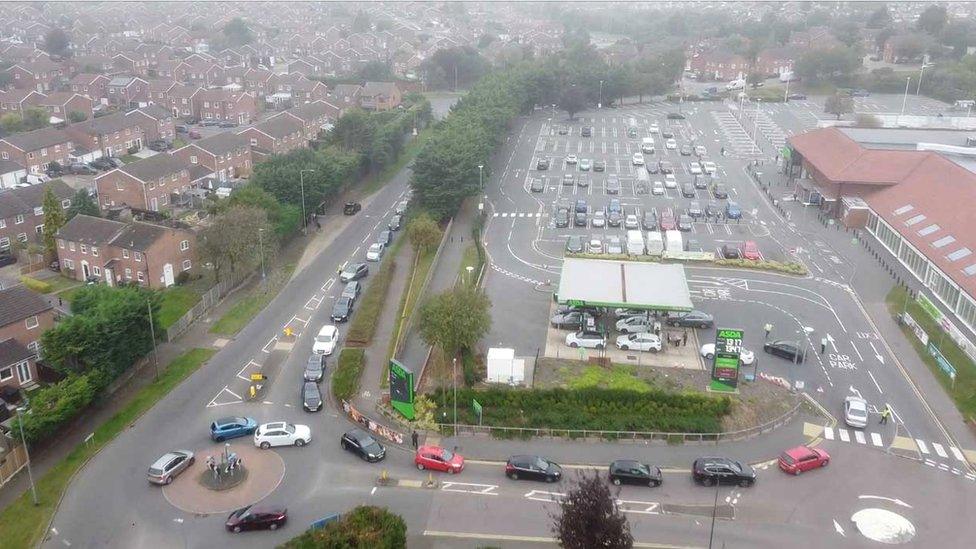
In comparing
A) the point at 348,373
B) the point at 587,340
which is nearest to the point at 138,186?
the point at 348,373

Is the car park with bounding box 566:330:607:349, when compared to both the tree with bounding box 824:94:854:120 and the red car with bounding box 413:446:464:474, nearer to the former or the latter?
the red car with bounding box 413:446:464:474

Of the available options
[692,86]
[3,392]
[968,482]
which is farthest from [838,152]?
[692,86]

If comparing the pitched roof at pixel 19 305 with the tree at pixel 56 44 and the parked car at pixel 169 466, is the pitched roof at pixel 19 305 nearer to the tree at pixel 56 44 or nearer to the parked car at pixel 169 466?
the parked car at pixel 169 466

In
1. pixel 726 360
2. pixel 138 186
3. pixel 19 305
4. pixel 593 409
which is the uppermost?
pixel 138 186

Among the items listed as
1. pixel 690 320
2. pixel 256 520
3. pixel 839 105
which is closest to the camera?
pixel 256 520

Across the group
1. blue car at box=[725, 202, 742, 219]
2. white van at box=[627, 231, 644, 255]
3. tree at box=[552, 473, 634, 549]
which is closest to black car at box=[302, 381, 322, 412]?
tree at box=[552, 473, 634, 549]

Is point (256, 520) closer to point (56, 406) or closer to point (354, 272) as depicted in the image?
point (56, 406)

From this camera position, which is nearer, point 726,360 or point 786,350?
point 726,360
